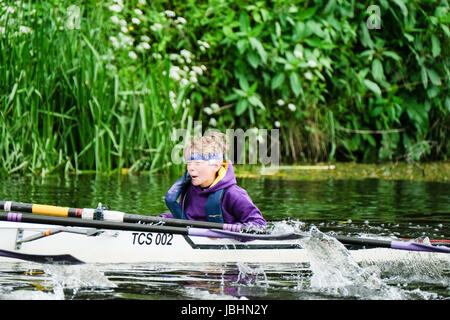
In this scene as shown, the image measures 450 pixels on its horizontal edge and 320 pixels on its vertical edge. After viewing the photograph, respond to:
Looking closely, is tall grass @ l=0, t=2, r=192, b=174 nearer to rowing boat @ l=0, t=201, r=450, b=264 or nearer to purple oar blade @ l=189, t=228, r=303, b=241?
rowing boat @ l=0, t=201, r=450, b=264

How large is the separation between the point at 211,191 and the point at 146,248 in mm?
652

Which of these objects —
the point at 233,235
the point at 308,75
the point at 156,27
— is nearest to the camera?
the point at 233,235

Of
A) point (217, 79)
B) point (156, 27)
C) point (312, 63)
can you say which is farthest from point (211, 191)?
point (217, 79)

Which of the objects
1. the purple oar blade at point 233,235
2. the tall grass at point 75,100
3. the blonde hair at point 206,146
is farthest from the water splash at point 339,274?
the tall grass at point 75,100

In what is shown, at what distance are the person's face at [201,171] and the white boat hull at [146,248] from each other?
43 cm

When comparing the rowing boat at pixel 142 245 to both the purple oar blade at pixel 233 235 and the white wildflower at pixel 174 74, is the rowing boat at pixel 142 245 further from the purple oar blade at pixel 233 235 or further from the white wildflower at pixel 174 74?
the white wildflower at pixel 174 74

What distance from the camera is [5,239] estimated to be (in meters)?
6.10

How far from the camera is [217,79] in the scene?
41.8 ft

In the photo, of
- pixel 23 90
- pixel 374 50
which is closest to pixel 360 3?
pixel 374 50

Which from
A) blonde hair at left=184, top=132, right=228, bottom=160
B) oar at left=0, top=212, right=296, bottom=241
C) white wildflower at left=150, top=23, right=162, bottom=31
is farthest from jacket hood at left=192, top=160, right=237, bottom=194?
white wildflower at left=150, top=23, right=162, bottom=31

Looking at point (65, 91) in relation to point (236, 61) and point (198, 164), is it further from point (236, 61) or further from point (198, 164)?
point (198, 164)

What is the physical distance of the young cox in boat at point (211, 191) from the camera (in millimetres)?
6309

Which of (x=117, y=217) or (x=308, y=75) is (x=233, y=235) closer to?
(x=117, y=217)
